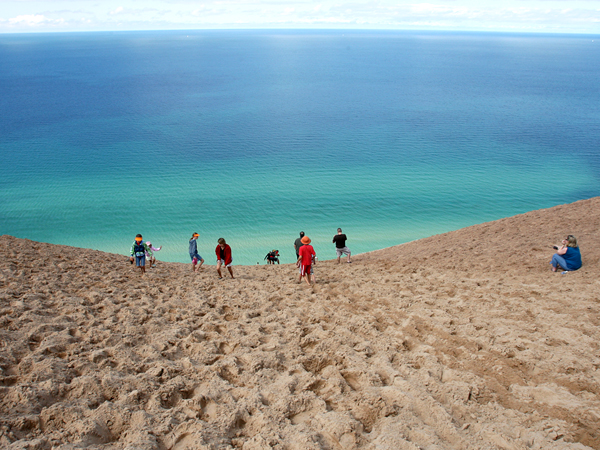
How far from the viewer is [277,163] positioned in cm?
4647

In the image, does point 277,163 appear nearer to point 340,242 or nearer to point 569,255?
point 340,242

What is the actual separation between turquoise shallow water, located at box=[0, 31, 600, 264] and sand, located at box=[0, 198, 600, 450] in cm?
1522

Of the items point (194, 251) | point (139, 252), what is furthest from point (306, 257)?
point (139, 252)

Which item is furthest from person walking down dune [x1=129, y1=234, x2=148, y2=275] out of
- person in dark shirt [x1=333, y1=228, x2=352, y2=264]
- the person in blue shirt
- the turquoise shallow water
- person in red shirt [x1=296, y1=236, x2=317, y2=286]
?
the person in blue shirt

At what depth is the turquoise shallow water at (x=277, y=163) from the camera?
3152 cm

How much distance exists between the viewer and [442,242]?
18.4m

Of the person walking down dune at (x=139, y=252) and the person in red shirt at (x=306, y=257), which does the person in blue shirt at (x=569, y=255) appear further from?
the person walking down dune at (x=139, y=252)

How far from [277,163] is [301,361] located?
40.7m

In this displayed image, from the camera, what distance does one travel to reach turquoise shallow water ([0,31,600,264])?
31.5 meters

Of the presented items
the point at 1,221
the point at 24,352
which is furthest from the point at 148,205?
the point at 24,352

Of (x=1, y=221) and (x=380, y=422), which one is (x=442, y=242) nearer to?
(x=380, y=422)

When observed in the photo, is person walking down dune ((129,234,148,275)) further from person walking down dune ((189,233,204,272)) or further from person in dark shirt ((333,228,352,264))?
person in dark shirt ((333,228,352,264))

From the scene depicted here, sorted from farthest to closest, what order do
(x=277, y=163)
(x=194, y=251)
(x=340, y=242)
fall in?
1. (x=277, y=163)
2. (x=340, y=242)
3. (x=194, y=251)

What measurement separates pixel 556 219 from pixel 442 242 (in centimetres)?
525
